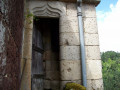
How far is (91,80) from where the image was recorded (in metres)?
2.99

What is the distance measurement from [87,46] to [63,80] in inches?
42.0

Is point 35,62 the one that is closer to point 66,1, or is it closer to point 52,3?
point 52,3

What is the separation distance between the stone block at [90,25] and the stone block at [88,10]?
0.15 m

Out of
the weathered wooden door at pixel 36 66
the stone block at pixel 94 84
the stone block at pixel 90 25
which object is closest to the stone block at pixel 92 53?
the stone block at pixel 90 25

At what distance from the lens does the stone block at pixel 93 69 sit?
9.91 ft

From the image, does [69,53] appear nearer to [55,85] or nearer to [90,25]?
[90,25]

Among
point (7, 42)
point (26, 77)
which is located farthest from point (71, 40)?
point (7, 42)

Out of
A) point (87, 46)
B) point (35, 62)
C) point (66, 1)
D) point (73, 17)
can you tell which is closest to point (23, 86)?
point (35, 62)

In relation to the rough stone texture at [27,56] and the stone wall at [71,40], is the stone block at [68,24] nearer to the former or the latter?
the stone wall at [71,40]

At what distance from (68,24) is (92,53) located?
3.25 ft

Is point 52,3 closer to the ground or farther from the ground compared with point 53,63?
farther from the ground

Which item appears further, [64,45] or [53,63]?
[53,63]

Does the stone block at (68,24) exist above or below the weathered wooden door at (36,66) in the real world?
above

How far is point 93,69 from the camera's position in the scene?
10.1ft
